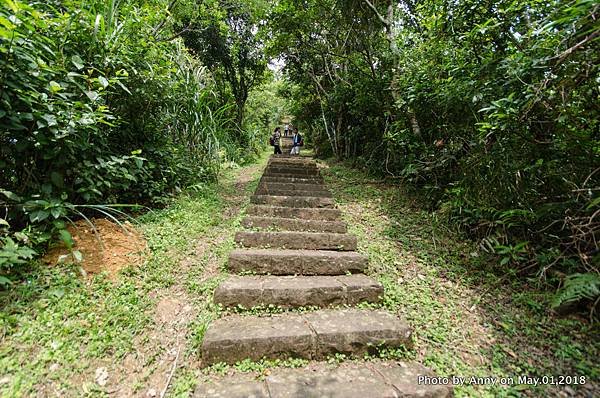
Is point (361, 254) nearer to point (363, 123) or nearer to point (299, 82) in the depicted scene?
point (363, 123)

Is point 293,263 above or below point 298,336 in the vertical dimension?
above

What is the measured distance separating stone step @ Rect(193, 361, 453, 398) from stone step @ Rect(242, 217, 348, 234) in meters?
1.62

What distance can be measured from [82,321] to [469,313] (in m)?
2.79

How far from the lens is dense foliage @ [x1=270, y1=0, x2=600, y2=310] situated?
1.89 meters

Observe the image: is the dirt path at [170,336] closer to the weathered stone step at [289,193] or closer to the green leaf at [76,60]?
the weathered stone step at [289,193]

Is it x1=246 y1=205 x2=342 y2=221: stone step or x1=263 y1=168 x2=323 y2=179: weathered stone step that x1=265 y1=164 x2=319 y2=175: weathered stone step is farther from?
x1=246 y1=205 x2=342 y2=221: stone step

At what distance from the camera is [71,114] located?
191 centimetres

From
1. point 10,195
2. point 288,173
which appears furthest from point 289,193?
point 10,195


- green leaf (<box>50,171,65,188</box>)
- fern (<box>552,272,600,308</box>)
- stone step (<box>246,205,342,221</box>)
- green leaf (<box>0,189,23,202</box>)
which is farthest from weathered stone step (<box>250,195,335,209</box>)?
fern (<box>552,272,600,308</box>)

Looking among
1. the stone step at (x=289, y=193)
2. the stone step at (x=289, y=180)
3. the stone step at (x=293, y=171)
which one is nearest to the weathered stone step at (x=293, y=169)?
the stone step at (x=293, y=171)

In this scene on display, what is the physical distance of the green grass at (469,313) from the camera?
173cm

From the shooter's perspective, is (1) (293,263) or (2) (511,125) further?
(1) (293,263)

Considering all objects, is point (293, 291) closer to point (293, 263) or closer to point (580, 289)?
point (293, 263)

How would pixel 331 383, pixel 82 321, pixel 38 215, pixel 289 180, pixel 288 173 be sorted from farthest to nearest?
pixel 288 173, pixel 289 180, pixel 38 215, pixel 82 321, pixel 331 383
